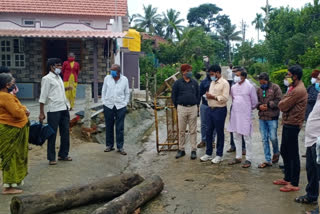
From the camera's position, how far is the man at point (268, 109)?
679cm

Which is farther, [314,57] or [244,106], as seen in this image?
[314,57]

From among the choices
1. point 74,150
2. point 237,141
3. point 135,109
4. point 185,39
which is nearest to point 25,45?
point 135,109

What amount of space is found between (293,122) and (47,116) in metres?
4.04

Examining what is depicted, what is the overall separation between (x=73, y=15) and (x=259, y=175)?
11.7m

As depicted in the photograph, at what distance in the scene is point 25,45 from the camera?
47.5 ft

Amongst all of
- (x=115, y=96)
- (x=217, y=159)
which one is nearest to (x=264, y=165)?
(x=217, y=159)

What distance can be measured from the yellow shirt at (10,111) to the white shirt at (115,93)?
105 inches

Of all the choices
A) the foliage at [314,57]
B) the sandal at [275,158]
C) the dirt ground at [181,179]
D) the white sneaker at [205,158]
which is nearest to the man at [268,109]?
the sandal at [275,158]

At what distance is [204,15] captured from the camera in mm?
71062

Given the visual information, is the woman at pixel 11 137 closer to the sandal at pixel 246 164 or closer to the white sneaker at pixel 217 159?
the white sneaker at pixel 217 159

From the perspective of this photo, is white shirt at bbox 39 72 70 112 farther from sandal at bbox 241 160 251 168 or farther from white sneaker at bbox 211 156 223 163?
sandal at bbox 241 160 251 168

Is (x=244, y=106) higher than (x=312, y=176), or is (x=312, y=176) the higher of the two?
(x=244, y=106)

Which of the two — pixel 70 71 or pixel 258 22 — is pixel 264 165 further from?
pixel 258 22

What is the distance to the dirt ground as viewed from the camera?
5.05 metres
